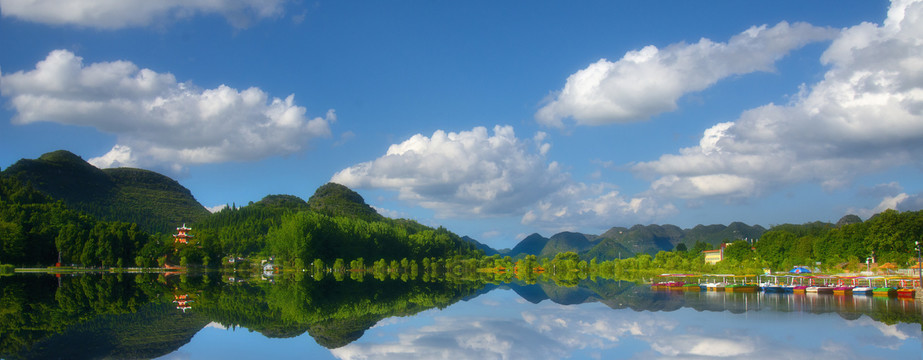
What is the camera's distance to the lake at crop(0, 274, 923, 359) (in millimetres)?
18594

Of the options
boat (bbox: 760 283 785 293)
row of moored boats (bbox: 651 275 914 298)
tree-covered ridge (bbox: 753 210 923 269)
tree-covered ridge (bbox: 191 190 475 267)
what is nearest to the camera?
row of moored boats (bbox: 651 275 914 298)

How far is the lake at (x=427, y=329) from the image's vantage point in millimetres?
18594

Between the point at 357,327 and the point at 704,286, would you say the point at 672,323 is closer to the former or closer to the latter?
the point at 357,327

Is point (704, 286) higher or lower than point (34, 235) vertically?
lower

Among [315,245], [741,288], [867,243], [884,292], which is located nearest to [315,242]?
[315,245]

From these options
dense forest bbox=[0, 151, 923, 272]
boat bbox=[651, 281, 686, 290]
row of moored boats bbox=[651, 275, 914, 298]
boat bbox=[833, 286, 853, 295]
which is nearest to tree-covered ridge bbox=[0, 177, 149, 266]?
dense forest bbox=[0, 151, 923, 272]

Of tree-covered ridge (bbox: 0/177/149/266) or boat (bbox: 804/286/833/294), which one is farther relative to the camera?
tree-covered ridge (bbox: 0/177/149/266)

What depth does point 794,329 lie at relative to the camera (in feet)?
83.9

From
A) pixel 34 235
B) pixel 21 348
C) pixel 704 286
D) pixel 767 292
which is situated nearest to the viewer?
pixel 21 348

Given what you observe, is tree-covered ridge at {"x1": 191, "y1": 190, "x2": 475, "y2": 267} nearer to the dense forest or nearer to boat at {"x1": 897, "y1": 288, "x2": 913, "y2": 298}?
the dense forest

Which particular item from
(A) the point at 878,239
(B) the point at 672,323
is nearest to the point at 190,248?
(B) the point at 672,323

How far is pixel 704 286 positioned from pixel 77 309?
5269 centimetres

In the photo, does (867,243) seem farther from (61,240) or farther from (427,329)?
(61,240)

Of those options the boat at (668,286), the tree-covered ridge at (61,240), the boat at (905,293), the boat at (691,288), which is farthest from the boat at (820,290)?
the tree-covered ridge at (61,240)
